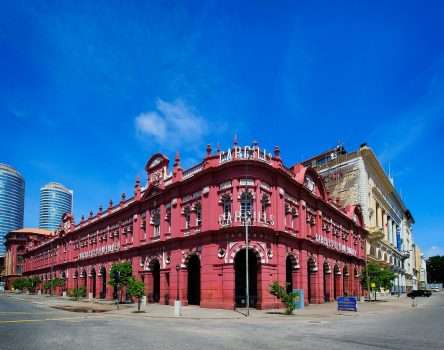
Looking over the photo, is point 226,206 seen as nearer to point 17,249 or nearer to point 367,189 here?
point 367,189

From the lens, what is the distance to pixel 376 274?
53.9 m

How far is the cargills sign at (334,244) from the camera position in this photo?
47.5m

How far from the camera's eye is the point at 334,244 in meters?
52.8

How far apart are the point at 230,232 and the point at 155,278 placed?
15842 millimetres

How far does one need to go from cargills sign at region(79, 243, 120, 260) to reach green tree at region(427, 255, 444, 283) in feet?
475

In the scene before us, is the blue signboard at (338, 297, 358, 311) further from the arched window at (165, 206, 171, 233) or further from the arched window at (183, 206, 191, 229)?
the arched window at (165, 206, 171, 233)

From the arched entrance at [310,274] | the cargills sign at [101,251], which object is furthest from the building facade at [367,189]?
the cargills sign at [101,251]

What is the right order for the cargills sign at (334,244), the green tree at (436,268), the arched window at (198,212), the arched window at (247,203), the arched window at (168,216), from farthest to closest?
the green tree at (436,268)
the cargills sign at (334,244)
the arched window at (168,216)
the arched window at (198,212)
the arched window at (247,203)

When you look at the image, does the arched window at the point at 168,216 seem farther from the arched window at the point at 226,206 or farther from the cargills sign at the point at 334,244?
the cargills sign at the point at 334,244

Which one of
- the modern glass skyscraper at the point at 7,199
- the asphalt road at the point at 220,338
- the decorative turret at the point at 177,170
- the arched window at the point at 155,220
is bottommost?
the asphalt road at the point at 220,338

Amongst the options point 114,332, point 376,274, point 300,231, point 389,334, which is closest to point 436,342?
point 389,334

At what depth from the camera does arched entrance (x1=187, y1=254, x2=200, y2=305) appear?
41.3 meters

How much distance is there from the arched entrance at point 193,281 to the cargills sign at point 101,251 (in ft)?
51.0

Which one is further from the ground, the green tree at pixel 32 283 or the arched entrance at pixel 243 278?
the arched entrance at pixel 243 278
